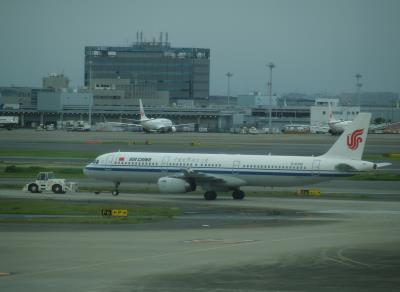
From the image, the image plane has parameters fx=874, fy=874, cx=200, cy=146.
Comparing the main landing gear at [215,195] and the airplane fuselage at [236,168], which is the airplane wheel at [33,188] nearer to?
the airplane fuselage at [236,168]

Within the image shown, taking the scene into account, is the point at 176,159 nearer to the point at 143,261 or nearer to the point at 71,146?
the point at 143,261

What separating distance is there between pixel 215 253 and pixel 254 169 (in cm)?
3004

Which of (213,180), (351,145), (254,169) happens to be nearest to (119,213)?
(213,180)

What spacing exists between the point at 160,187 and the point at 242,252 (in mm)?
29025

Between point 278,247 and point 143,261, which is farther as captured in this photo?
point 278,247

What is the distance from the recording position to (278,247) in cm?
4044

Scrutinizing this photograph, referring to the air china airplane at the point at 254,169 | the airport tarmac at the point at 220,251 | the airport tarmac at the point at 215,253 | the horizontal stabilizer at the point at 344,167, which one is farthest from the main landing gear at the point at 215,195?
the airport tarmac at the point at 215,253

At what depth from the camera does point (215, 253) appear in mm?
38375

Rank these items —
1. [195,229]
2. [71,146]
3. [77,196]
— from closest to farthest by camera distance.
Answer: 1. [195,229]
2. [77,196]
3. [71,146]

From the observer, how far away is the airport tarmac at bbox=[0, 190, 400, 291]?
3134 centimetres

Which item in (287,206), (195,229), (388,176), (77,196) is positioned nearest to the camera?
(195,229)

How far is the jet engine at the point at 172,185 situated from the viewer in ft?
221

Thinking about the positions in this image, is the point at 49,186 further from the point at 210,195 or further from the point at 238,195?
the point at 238,195

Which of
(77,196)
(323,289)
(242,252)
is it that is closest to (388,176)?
(77,196)
